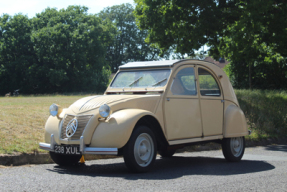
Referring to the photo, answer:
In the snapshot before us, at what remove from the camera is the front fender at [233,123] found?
27.8 feet

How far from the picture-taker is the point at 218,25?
20094mm

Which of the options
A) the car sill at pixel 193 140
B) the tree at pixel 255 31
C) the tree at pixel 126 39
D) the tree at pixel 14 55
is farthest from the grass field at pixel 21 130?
the tree at pixel 126 39

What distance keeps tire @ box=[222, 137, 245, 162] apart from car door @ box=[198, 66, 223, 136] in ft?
1.07

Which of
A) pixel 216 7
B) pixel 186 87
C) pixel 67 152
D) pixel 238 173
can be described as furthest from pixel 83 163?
pixel 216 7

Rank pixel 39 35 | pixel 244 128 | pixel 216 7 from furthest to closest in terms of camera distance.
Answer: pixel 39 35 → pixel 216 7 → pixel 244 128

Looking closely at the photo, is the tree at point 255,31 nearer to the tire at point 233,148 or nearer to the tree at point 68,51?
the tire at point 233,148

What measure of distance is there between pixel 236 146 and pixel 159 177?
3.12 meters

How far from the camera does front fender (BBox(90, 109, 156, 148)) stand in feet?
20.6

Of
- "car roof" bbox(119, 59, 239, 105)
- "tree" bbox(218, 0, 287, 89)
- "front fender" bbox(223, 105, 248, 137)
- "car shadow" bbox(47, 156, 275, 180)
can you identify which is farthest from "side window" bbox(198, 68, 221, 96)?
"tree" bbox(218, 0, 287, 89)

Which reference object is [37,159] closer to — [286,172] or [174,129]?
[174,129]

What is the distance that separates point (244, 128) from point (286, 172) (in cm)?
199

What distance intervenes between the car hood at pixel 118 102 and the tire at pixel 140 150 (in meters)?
0.55

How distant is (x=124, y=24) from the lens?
3147 inches

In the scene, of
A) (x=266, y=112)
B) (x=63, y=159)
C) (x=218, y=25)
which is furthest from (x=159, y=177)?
(x=218, y=25)
